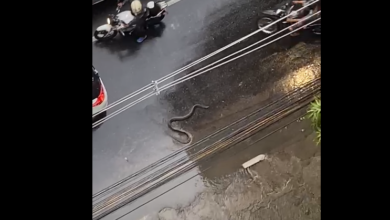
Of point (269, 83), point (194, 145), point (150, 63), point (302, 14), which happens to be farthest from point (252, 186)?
point (302, 14)

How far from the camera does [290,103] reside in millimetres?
2092

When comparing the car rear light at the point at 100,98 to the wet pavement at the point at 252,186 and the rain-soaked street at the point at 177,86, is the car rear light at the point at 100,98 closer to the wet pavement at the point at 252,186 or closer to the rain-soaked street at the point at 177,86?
the rain-soaked street at the point at 177,86

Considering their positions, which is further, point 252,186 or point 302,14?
point 302,14

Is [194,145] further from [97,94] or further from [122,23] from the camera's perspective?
[122,23]

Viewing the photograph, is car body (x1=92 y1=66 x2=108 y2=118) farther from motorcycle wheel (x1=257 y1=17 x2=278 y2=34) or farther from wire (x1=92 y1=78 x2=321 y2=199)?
motorcycle wheel (x1=257 y1=17 x2=278 y2=34)

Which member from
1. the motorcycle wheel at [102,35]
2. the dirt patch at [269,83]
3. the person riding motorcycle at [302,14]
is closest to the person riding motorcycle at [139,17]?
the motorcycle wheel at [102,35]

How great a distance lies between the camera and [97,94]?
2.04m

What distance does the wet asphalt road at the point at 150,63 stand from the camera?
2055 millimetres

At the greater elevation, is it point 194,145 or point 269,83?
point 269,83

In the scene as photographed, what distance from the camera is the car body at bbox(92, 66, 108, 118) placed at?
2.04m

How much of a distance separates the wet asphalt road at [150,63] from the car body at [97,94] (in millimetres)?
46

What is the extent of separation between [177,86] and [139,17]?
0.37 m
